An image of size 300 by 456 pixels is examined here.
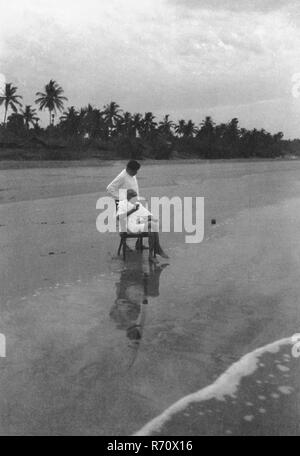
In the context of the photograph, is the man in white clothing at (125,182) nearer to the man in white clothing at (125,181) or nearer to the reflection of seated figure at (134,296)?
the man in white clothing at (125,181)

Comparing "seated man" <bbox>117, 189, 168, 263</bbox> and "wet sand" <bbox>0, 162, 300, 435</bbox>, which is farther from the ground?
"seated man" <bbox>117, 189, 168, 263</bbox>

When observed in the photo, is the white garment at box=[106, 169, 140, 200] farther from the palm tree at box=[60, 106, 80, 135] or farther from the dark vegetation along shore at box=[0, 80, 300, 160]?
the palm tree at box=[60, 106, 80, 135]

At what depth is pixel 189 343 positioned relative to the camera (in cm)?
456

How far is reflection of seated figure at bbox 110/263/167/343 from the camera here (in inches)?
197

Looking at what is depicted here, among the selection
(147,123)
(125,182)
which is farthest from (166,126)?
(125,182)

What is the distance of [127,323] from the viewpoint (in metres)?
5.08

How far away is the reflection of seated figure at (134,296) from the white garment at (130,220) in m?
0.63

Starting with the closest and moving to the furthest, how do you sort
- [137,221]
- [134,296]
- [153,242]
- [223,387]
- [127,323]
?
[223,387], [127,323], [134,296], [153,242], [137,221]

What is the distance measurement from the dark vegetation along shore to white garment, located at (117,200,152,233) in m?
50.6

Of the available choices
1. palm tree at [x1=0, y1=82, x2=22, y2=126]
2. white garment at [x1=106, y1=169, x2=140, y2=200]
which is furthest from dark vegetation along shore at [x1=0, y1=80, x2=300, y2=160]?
white garment at [x1=106, y1=169, x2=140, y2=200]

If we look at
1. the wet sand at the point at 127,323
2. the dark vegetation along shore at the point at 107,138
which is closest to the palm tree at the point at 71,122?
the dark vegetation along shore at the point at 107,138

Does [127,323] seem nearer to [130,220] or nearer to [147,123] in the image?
[130,220]

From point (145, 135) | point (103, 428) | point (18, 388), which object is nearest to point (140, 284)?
point (18, 388)

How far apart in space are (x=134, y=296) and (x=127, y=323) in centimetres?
98
